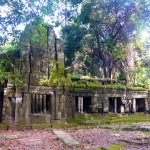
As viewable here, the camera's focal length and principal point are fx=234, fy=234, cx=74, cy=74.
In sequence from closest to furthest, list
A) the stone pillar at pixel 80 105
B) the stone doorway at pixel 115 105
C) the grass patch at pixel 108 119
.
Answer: the grass patch at pixel 108 119 < the stone pillar at pixel 80 105 < the stone doorway at pixel 115 105

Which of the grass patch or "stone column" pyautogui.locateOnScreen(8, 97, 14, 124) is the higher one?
"stone column" pyautogui.locateOnScreen(8, 97, 14, 124)

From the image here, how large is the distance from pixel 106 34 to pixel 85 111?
29.4ft

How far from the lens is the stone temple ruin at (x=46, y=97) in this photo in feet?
39.1

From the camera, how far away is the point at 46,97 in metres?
13.1

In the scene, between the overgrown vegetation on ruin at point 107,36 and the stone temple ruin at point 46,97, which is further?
the overgrown vegetation on ruin at point 107,36

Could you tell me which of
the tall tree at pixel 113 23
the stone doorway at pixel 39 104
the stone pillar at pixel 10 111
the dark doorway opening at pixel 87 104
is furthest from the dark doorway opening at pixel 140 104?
the stone pillar at pixel 10 111

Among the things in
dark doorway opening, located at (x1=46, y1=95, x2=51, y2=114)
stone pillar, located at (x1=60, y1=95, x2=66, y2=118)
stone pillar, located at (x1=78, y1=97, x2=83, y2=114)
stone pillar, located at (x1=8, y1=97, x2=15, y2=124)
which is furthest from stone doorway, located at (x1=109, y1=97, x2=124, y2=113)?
stone pillar, located at (x1=8, y1=97, x2=15, y2=124)

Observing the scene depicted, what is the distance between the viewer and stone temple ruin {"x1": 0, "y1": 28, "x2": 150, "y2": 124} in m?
11.9

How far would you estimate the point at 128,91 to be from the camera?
15703 millimetres

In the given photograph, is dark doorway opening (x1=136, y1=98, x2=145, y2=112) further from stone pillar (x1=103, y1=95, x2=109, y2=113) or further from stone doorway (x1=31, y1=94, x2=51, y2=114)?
stone doorway (x1=31, y1=94, x2=51, y2=114)

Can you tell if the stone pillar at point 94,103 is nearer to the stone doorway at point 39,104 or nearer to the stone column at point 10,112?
the stone doorway at point 39,104

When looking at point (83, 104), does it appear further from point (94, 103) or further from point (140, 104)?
point (140, 104)

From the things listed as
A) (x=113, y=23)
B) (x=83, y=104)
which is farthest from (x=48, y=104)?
(x=113, y=23)

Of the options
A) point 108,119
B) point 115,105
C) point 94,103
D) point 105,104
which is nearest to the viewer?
point 94,103
